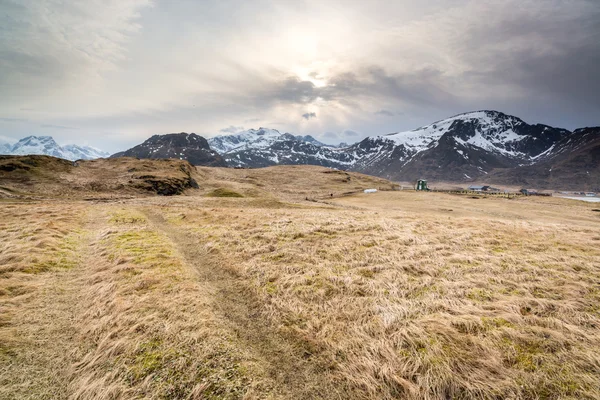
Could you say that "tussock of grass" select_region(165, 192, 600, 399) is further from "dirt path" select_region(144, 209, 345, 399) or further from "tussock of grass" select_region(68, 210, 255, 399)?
"tussock of grass" select_region(68, 210, 255, 399)

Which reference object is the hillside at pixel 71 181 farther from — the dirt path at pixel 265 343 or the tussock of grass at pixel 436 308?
the tussock of grass at pixel 436 308

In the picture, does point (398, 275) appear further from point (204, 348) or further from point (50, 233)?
point (50, 233)

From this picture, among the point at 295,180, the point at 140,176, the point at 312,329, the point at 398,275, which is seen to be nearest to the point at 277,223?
the point at 398,275

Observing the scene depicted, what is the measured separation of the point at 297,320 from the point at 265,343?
1418mm

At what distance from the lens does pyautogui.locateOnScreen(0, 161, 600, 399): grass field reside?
6008mm

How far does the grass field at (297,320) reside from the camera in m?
6.01

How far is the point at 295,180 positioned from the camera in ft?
450

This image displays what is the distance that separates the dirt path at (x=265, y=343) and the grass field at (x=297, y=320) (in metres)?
0.05

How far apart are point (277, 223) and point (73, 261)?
44.6ft

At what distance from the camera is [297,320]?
8.77m

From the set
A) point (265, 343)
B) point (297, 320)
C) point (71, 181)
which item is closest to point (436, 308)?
point (297, 320)

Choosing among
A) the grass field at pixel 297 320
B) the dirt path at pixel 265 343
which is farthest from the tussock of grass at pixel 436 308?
the dirt path at pixel 265 343

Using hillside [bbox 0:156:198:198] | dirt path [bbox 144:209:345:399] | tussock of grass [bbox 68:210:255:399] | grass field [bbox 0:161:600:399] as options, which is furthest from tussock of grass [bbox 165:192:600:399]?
hillside [bbox 0:156:198:198]

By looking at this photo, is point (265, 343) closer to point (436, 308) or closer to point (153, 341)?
point (153, 341)
